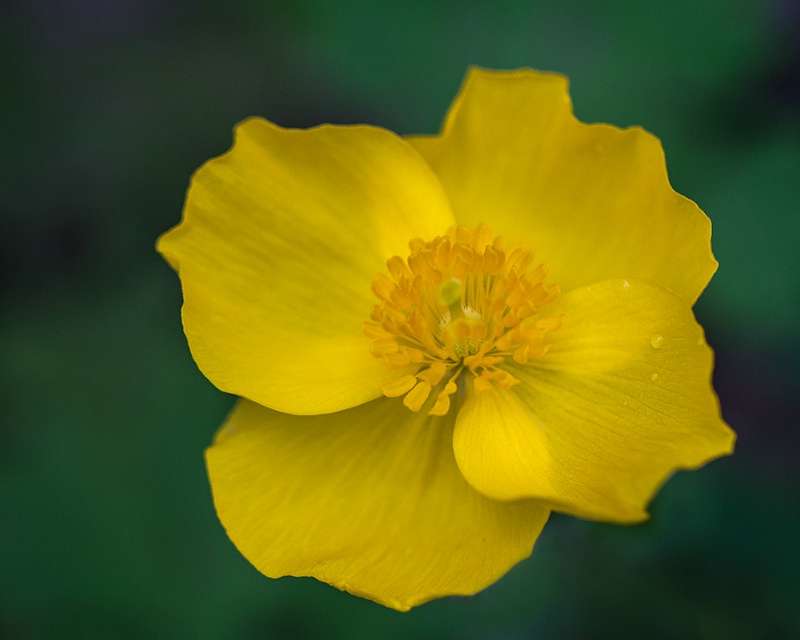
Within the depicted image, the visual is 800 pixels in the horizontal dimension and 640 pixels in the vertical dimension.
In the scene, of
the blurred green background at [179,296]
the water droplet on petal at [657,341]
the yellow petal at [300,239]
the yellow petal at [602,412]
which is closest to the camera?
the yellow petal at [602,412]

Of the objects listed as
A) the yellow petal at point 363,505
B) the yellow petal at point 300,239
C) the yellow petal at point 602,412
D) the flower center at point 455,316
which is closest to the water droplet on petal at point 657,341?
the yellow petal at point 602,412

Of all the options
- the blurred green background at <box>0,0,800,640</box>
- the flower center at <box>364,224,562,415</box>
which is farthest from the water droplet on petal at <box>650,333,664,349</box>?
the blurred green background at <box>0,0,800,640</box>

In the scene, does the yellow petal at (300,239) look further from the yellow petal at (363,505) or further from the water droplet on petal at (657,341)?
the water droplet on petal at (657,341)

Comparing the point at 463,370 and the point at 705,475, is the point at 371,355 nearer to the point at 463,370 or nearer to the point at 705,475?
the point at 463,370

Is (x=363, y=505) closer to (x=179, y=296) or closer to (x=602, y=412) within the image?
(x=602, y=412)

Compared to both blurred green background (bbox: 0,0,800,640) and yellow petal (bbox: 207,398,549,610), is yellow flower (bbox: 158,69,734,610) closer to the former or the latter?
yellow petal (bbox: 207,398,549,610)

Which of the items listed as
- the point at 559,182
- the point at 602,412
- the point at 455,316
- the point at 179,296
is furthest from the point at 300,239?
the point at 179,296

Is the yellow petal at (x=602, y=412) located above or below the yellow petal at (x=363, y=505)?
above
